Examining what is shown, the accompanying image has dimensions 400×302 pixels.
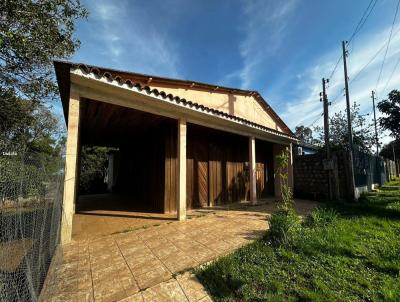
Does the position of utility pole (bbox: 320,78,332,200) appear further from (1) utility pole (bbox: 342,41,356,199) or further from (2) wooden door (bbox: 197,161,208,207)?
(2) wooden door (bbox: 197,161,208,207)

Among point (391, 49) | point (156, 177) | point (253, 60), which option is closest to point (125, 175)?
point (156, 177)

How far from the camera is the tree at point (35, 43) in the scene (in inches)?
244

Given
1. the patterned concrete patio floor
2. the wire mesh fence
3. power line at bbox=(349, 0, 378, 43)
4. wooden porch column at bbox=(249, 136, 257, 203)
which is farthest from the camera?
wooden porch column at bbox=(249, 136, 257, 203)

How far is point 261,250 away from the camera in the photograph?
3.59 meters

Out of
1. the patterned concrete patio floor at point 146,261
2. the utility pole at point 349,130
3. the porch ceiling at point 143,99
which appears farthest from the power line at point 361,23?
the patterned concrete patio floor at point 146,261

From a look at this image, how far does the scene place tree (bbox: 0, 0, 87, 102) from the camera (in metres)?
6.19

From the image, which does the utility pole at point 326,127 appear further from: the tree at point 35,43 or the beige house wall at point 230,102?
the tree at point 35,43

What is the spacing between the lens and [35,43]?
682 centimetres

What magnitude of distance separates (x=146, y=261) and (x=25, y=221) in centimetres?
167

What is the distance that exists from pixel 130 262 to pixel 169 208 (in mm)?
3511

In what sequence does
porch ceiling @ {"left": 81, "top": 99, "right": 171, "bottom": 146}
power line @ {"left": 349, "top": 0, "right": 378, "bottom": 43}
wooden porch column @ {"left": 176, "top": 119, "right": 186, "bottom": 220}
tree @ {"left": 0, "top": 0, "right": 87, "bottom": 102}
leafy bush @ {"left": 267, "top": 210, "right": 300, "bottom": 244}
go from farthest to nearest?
power line @ {"left": 349, "top": 0, "right": 378, "bottom": 43} → tree @ {"left": 0, "top": 0, "right": 87, "bottom": 102} → porch ceiling @ {"left": 81, "top": 99, "right": 171, "bottom": 146} → wooden porch column @ {"left": 176, "top": 119, "right": 186, "bottom": 220} → leafy bush @ {"left": 267, "top": 210, "right": 300, "bottom": 244}

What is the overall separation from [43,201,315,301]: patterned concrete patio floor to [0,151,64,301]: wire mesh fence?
0.30 meters

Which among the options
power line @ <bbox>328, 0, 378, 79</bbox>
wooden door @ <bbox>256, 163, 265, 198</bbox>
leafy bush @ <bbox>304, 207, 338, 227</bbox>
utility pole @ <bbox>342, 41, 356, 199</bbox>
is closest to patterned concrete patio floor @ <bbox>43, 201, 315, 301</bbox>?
leafy bush @ <bbox>304, 207, 338, 227</bbox>

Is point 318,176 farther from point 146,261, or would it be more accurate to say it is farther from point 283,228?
point 146,261
